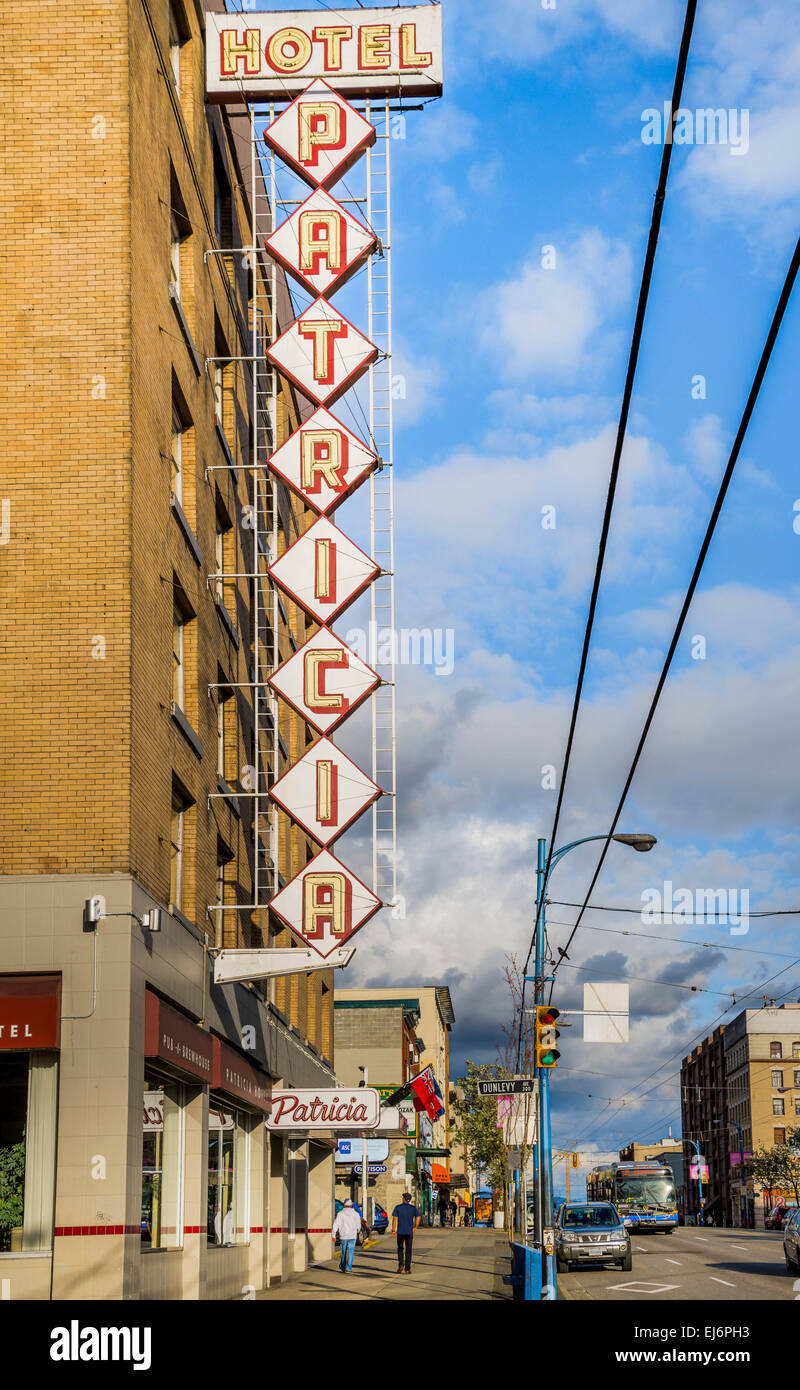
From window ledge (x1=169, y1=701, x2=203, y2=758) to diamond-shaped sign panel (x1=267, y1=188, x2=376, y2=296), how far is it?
8.11 metres

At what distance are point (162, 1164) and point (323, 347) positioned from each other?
13264 millimetres

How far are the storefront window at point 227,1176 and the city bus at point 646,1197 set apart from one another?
43412mm

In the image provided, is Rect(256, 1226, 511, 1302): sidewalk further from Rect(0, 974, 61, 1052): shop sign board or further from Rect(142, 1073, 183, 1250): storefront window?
Rect(0, 974, 61, 1052): shop sign board

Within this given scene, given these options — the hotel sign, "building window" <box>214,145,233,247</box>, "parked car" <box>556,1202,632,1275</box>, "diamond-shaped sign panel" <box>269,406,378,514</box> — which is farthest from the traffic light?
the hotel sign

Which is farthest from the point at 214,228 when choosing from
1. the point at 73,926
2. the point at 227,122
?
the point at 73,926

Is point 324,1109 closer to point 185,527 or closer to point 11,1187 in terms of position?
point 185,527

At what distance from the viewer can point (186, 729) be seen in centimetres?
2198

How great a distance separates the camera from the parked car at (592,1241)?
36.2 meters

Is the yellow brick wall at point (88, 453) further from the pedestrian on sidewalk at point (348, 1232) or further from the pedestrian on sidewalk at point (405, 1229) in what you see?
the pedestrian on sidewalk at point (348, 1232)

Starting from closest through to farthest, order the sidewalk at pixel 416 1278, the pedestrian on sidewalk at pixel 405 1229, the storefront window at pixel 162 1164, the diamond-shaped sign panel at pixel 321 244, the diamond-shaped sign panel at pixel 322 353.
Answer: the storefront window at pixel 162 1164
the diamond-shaped sign panel at pixel 322 353
the diamond-shaped sign panel at pixel 321 244
the sidewalk at pixel 416 1278
the pedestrian on sidewalk at pixel 405 1229

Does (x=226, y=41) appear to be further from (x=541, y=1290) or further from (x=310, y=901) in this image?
(x=541, y=1290)

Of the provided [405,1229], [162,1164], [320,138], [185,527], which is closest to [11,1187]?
[162,1164]

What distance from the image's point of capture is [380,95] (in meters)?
28.1

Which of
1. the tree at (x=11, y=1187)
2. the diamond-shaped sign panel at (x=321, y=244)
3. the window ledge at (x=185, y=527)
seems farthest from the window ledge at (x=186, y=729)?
the diamond-shaped sign panel at (x=321, y=244)
